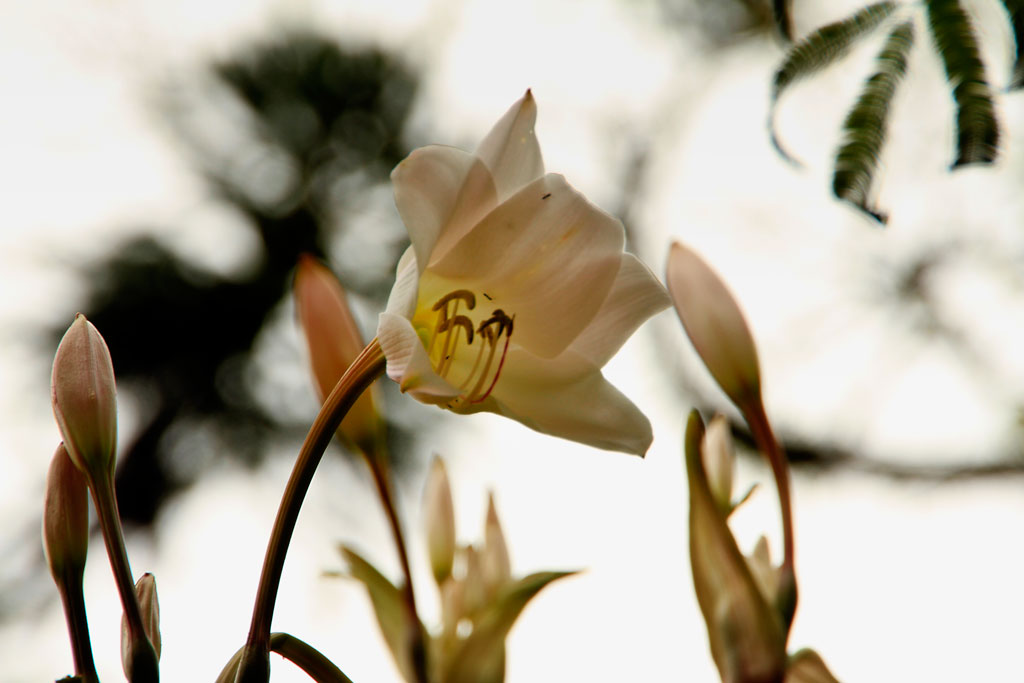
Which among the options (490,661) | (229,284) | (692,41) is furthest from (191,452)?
(490,661)

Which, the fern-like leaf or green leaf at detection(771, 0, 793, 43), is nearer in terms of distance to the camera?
the fern-like leaf

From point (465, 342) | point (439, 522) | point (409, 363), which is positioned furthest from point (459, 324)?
point (439, 522)

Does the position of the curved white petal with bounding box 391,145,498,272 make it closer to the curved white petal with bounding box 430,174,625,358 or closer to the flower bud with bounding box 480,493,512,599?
the curved white petal with bounding box 430,174,625,358

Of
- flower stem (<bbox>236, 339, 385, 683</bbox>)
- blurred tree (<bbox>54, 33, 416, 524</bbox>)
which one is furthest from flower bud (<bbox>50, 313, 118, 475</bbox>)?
blurred tree (<bbox>54, 33, 416, 524</bbox>)

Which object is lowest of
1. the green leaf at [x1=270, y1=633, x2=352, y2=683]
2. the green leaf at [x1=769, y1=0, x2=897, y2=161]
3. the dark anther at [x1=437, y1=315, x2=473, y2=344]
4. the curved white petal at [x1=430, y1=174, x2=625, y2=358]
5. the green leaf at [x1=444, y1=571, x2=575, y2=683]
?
the green leaf at [x1=270, y1=633, x2=352, y2=683]

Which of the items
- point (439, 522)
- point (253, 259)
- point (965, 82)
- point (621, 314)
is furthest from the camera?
point (253, 259)

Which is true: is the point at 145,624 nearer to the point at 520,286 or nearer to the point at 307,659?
the point at 307,659
